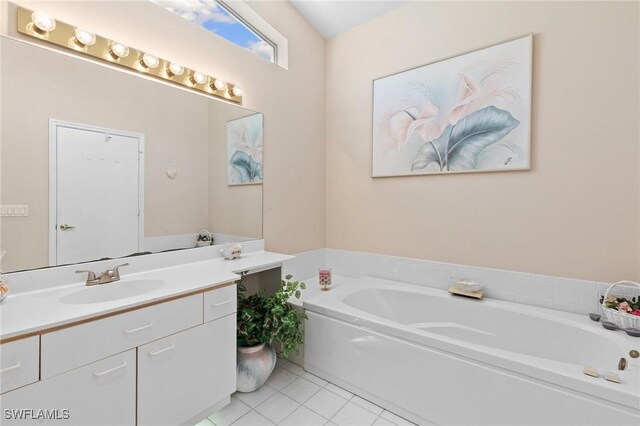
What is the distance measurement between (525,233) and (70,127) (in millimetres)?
2907

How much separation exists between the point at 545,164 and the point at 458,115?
2.32ft

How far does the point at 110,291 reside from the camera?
57.5 inches

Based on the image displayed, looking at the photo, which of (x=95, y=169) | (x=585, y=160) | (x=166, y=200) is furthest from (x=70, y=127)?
(x=585, y=160)

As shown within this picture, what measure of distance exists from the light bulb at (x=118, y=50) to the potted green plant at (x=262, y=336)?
172cm

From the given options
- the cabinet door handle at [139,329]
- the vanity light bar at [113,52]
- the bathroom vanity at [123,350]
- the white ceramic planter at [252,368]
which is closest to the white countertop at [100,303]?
the bathroom vanity at [123,350]

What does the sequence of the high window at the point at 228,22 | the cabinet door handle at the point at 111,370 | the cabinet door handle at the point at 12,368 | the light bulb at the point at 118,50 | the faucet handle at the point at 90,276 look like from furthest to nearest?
the high window at the point at 228,22 → the light bulb at the point at 118,50 → the faucet handle at the point at 90,276 → the cabinet door handle at the point at 111,370 → the cabinet door handle at the point at 12,368

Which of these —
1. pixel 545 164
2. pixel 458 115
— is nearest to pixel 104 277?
pixel 458 115

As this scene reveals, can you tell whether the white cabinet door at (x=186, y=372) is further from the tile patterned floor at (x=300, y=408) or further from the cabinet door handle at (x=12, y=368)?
the cabinet door handle at (x=12, y=368)

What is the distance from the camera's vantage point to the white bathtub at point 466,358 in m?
1.23

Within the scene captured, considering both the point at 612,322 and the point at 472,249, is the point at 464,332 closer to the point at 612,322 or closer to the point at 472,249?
the point at 472,249

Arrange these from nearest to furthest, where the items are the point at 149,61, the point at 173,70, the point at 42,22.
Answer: the point at 42,22 → the point at 149,61 → the point at 173,70

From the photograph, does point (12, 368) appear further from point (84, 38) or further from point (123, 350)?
point (84, 38)

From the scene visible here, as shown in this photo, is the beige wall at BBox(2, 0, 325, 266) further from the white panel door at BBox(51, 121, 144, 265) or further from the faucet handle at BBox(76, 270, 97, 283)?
the faucet handle at BBox(76, 270, 97, 283)

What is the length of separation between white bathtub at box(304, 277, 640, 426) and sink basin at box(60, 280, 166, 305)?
1070 mm
